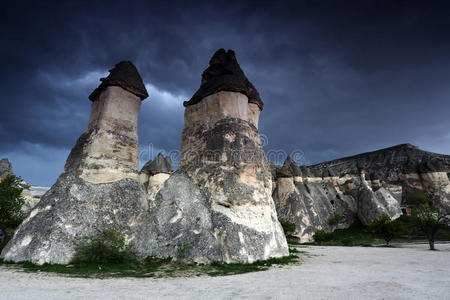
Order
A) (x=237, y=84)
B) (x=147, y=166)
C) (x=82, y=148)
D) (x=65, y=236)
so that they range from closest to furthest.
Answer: (x=65, y=236) < (x=82, y=148) < (x=237, y=84) < (x=147, y=166)

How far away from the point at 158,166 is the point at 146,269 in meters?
17.1

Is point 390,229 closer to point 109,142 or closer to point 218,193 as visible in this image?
point 218,193

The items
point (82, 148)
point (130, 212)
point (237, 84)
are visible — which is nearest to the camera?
point (130, 212)

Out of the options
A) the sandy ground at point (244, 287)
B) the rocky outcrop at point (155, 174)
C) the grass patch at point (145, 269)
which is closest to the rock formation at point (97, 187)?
the grass patch at point (145, 269)

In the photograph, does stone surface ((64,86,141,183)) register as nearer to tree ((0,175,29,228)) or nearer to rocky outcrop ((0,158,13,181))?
tree ((0,175,29,228))

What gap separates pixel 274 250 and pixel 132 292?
610cm

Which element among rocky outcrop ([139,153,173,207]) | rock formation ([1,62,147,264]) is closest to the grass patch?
rock formation ([1,62,147,264])

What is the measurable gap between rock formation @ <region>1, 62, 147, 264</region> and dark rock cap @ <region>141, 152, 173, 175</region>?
11.7 m

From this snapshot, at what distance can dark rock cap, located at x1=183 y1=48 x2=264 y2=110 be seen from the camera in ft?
39.4

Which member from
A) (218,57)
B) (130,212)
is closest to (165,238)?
(130,212)

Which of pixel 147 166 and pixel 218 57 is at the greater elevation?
pixel 218 57

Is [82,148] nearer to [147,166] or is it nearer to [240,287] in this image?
[240,287]

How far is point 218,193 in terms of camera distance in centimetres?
960

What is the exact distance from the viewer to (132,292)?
4781 millimetres
